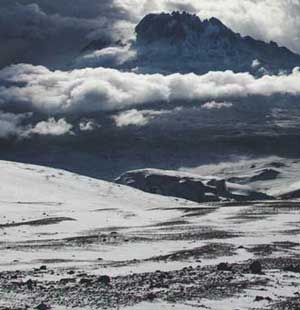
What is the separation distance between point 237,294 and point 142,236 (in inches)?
1519

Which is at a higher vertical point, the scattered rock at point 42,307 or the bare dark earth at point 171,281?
the scattered rock at point 42,307

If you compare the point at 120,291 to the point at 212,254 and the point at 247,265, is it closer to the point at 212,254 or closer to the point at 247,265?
the point at 247,265

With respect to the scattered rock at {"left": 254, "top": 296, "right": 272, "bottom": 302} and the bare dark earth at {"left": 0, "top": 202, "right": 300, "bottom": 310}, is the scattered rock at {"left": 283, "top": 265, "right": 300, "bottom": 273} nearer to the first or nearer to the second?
the bare dark earth at {"left": 0, "top": 202, "right": 300, "bottom": 310}

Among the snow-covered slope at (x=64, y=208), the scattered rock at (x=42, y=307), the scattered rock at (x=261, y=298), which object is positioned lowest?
the scattered rock at (x=261, y=298)

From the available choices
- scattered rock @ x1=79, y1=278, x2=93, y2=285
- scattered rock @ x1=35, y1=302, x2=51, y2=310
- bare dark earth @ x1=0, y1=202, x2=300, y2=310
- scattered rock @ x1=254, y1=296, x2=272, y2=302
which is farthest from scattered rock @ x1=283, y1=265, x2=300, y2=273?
scattered rock @ x1=35, y1=302, x2=51, y2=310

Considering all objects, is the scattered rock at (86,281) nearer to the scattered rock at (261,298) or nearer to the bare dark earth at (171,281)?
the bare dark earth at (171,281)

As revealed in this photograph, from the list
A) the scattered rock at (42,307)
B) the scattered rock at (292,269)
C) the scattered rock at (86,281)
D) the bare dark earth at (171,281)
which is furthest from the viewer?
the scattered rock at (292,269)

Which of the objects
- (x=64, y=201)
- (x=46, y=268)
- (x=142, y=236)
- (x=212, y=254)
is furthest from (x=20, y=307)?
(x=64, y=201)

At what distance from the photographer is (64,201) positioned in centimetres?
16338

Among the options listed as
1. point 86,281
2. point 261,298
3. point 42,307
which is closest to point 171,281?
point 86,281

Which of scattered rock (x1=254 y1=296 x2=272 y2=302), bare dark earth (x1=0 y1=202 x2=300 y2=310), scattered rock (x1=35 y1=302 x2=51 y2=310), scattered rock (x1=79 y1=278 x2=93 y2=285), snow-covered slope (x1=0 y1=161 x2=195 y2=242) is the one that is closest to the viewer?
scattered rock (x1=35 y1=302 x2=51 y2=310)

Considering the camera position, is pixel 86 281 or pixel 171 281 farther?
pixel 171 281

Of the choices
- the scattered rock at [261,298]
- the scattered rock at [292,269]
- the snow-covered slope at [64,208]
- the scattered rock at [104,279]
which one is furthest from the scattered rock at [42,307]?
the snow-covered slope at [64,208]

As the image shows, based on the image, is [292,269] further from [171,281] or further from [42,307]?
[42,307]
